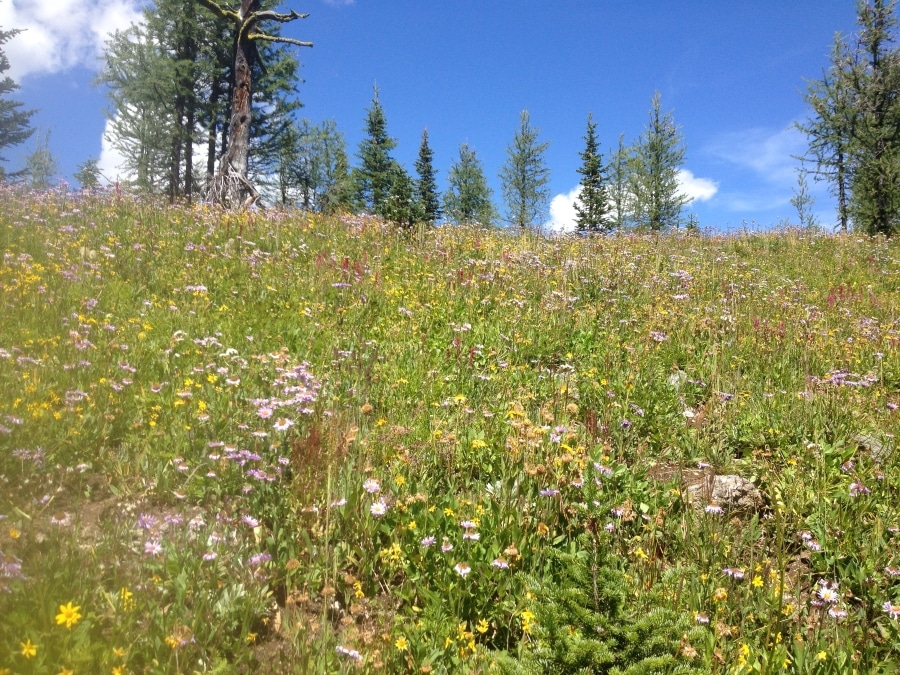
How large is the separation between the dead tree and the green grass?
19.4 ft

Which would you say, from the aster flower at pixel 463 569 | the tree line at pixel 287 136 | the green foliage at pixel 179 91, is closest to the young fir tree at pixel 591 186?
the tree line at pixel 287 136

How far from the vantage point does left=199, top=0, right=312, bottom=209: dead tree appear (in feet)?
40.4

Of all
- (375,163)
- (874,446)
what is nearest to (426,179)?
(375,163)

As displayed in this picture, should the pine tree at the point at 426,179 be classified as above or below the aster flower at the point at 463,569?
above

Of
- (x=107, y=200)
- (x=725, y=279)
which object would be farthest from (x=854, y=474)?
(x=107, y=200)

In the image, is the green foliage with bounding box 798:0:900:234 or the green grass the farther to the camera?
the green foliage with bounding box 798:0:900:234

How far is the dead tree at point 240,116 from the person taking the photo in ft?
40.4

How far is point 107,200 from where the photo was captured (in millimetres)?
8859

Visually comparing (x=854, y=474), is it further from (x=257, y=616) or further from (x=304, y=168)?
(x=304, y=168)

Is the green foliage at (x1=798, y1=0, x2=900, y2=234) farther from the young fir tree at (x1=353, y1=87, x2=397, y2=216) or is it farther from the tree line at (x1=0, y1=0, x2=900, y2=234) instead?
the young fir tree at (x1=353, y1=87, x2=397, y2=216)

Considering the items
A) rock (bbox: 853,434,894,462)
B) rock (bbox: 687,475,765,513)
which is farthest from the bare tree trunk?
rock (bbox: 853,434,894,462)

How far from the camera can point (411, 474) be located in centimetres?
320

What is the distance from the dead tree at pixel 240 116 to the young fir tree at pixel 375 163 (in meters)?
27.3

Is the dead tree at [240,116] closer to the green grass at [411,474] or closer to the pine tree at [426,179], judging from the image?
the green grass at [411,474]
